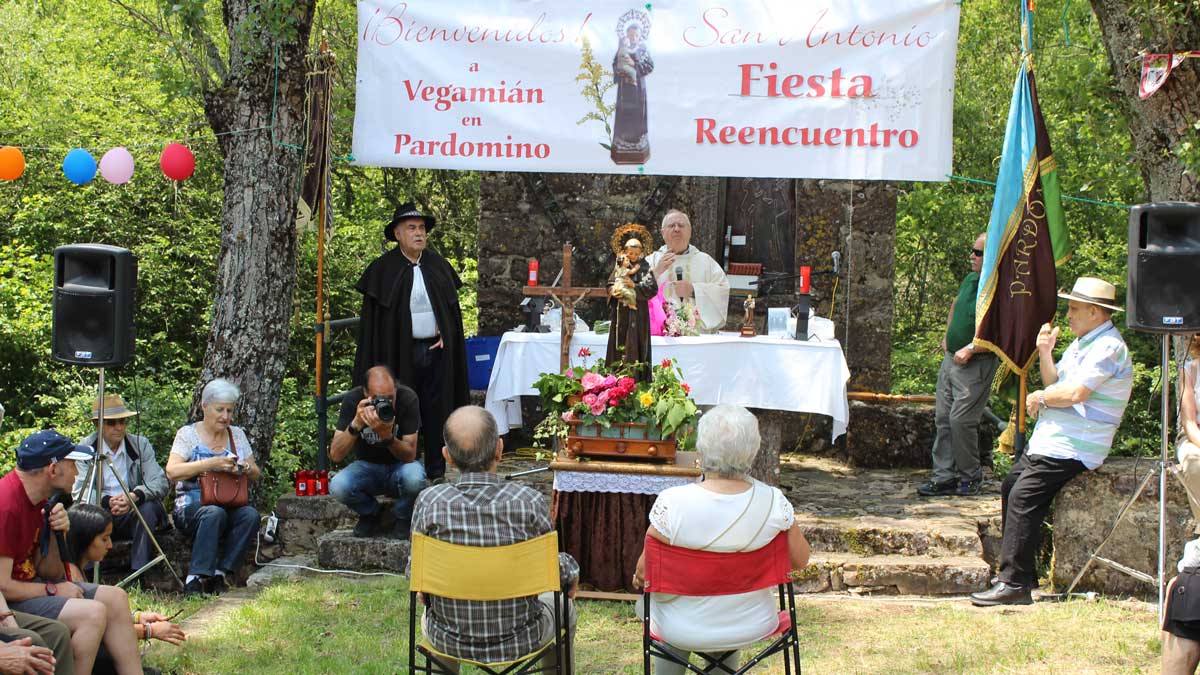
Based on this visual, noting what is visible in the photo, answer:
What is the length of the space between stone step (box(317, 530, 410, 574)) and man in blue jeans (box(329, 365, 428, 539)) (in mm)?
90

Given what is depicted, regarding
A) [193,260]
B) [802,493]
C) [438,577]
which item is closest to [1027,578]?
[802,493]

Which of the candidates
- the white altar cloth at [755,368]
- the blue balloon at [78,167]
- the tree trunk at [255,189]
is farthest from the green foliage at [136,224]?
the white altar cloth at [755,368]

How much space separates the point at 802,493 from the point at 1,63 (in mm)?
9315

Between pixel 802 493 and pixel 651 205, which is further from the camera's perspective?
pixel 651 205

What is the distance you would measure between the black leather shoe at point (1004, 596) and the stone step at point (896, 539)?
1.40ft

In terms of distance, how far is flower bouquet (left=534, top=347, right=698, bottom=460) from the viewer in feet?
19.0

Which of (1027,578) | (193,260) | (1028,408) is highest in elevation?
(193,260)

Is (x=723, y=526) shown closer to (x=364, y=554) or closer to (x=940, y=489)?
(x=364, y=554)

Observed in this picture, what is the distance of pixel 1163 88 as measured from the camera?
20.0 feet

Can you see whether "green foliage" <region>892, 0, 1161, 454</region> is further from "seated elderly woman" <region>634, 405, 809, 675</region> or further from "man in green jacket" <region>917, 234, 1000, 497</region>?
"seated elderly woman" <region>634, 405, 809, 675</region>

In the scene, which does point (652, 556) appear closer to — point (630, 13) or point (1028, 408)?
point (1028, 408)

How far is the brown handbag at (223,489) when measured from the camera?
20.8 feet

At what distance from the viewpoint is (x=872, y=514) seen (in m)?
6.96

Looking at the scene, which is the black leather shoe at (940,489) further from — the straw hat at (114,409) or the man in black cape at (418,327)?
the straw hat at (114,409)
